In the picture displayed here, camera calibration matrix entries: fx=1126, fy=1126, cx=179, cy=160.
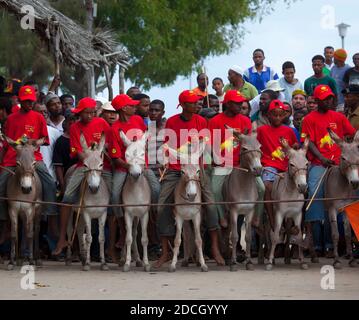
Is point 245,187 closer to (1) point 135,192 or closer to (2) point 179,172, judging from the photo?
(2) point 179,172

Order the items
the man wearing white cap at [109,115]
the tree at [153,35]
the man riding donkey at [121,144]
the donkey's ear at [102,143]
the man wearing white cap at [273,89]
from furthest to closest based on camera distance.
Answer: the tree at [153,35]
the man wearing white cap at [273,89]
the man wearing white cap at [109,115]
the man riding donkey at [121,144]
the donkey's ear at [102,143]

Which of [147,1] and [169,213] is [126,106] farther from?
[147,1]

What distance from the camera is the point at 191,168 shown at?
15.8 m

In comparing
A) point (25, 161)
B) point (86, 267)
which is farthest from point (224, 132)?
point (25, 161)

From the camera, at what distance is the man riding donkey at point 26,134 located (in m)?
16.8

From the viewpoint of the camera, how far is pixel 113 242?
17.0 metres

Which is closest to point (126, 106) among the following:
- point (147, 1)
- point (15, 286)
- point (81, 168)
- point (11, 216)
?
point (81, 168)

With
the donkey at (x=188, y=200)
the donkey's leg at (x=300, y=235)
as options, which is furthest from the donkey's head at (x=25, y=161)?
the donkey's leg at (x=300, y=235)

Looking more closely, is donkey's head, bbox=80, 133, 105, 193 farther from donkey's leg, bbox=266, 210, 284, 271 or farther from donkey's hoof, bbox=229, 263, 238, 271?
donkey's leg, bbox=266, 210, 284, 271

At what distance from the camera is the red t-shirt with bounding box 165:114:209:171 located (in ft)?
53.3

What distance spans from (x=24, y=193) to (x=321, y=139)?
4397 mm

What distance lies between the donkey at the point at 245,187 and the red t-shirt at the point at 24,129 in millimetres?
2897

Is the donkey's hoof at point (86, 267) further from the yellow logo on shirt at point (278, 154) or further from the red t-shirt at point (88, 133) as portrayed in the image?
the yellow logo on shirt at point (278, 154)

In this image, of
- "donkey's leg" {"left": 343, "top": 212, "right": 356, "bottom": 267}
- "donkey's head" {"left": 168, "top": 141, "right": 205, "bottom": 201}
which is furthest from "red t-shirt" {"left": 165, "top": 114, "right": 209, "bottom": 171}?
"donkey's leg" {"left": 343, "top": 212, "right": 356, "bottom": 267}
